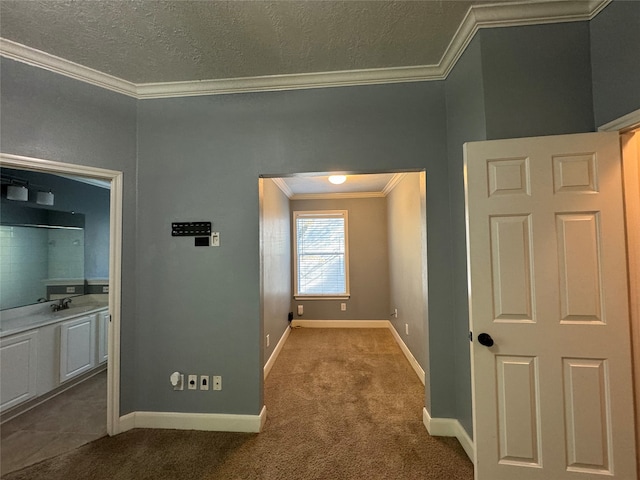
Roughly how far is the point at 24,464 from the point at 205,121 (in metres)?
2.84

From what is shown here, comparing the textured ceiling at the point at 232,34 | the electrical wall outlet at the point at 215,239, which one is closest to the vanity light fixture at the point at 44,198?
the textured ceiling at the point at 232,34

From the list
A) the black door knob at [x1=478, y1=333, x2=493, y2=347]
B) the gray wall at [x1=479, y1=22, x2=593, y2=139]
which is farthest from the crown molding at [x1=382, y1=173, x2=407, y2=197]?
the black door knob at [x1=478, y1=333, x2=493, y2=347]

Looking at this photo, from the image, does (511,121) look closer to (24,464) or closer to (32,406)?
(24,464)

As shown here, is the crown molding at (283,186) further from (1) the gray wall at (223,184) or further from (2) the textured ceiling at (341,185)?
(1) the gray wall at (223,184)

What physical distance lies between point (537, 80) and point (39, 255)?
5259 millimetres

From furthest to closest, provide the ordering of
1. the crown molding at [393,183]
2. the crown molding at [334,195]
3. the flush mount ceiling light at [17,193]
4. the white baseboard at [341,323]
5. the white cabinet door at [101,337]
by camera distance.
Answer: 1. the crown molding at [334,195]
2. the white baseboard at [341,323]
3. the crown molding at [393,183]
4. the white cabinet door at [101,337]
5. the flush mount ceiling light at [17,193]

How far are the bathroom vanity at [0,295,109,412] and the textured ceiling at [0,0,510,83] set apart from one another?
2.55 metres

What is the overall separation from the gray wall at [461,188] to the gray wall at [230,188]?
90 millimetres

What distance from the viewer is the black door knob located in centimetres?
139

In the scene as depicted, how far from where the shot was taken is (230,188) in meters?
2.16

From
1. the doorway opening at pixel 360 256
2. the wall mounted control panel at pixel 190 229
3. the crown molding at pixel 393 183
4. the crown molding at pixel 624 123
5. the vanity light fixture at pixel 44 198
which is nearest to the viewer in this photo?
the crown molding at pixel 624 123

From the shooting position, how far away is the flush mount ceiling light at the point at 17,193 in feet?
8.76

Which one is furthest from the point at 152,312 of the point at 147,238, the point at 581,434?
the point at 581,434

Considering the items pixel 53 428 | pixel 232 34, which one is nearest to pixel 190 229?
pixel 232 34
